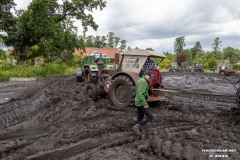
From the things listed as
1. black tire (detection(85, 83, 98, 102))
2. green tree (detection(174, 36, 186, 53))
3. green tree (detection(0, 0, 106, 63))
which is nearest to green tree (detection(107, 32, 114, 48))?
green tree (detection(174, 36, 186, 53))

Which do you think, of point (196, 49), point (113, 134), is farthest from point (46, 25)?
point (196, 49)

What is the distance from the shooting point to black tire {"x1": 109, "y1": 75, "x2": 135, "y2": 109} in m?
8.09

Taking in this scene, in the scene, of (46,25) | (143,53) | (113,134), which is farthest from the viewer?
(46,25)

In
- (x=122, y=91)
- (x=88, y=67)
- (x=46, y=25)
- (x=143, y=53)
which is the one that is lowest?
(x=122, y=91)

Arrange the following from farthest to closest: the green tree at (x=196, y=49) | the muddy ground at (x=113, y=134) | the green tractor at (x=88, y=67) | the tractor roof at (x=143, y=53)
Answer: the green tree at (x=196, y=49) < the green tractor at (x=88, y=67) < the tractor roof at (x=143, y=53) < the muddy ground at (x=113, y=134)

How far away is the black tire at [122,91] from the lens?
8.09 m

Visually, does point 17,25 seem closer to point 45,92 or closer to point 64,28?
Answer: point 64,28

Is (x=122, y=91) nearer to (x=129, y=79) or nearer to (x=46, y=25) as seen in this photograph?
(x=129, y=79)

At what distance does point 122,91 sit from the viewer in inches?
336

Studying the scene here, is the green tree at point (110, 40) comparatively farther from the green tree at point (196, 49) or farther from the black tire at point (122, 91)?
the black tire at point (122, 91)

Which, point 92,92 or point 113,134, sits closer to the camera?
point 113,134

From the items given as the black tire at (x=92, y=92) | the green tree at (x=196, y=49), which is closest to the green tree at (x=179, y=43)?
the green tree at (x=196, y=49)

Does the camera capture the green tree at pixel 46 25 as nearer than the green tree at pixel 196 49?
Yes

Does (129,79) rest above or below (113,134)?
above
